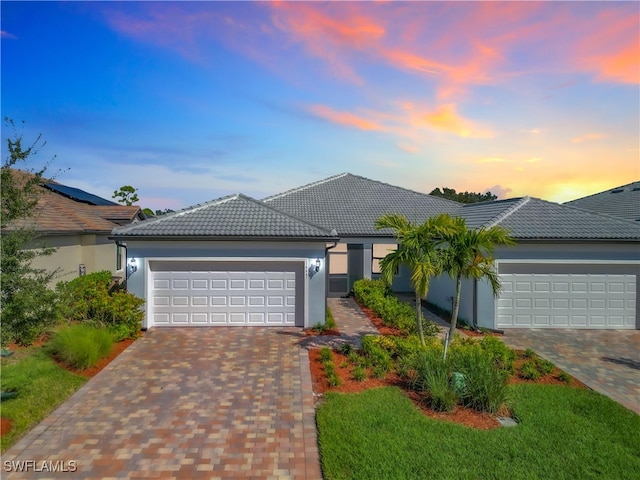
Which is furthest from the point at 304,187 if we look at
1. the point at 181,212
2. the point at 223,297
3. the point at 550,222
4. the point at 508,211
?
the point at 550,222

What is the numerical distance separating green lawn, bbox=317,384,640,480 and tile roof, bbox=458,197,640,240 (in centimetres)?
701

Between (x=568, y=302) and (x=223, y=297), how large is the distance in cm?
1189

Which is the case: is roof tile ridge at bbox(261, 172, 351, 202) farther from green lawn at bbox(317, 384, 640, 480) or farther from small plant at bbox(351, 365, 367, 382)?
green lawn at bbox(317, 384, 640, 480)

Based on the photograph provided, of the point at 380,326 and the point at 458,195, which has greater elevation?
the point at 458,195

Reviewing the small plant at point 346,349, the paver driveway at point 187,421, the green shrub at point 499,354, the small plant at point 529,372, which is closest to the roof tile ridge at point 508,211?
the green shrub at point 499,354

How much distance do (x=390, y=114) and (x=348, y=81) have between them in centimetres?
243

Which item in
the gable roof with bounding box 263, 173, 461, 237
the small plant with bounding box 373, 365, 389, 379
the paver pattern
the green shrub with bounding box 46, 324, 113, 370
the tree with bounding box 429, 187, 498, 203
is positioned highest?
the tree with bounding box 429, 187, 498, 203

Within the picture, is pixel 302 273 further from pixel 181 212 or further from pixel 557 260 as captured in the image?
pixel 557 260

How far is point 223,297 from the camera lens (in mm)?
13211

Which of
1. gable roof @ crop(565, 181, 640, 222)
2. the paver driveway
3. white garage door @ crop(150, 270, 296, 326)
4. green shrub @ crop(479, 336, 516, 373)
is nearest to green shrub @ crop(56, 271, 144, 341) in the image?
white garage door @ crop(150, 270, 296, 326)

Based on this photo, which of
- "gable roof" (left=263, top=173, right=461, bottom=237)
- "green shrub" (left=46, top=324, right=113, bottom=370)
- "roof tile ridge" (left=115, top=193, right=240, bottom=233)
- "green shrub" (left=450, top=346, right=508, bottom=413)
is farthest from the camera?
"gable roof" (left=263, top=173, right=461, bottom=237)

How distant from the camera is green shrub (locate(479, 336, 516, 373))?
9.27 meters

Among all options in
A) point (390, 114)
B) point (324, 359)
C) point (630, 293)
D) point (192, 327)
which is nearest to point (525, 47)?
point (390, 114)

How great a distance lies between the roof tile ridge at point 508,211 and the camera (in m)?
14.2
